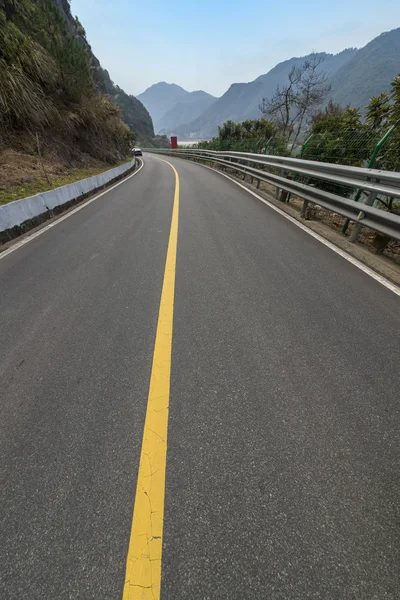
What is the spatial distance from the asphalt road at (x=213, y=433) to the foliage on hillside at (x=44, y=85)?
9662 mm

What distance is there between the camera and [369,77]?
137875mm

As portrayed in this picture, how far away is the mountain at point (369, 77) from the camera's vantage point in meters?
116

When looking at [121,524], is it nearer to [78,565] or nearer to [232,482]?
[78,565]

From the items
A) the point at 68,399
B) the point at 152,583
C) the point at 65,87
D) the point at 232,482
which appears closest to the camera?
the point at 152,583

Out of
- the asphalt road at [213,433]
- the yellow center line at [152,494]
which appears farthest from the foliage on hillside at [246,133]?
the yellow center line at [152,494]

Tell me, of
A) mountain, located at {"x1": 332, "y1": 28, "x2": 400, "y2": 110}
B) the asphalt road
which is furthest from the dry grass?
mountain, located at {"x1": 332, "y1": 28, "x2": 400, "y2": 110}

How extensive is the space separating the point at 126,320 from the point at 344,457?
6.81 feet

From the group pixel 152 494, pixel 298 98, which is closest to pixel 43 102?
pixel 152 494

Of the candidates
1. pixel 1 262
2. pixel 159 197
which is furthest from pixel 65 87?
pixel 1 262

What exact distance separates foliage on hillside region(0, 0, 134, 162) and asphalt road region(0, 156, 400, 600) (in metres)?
9.66

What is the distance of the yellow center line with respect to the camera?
3.52 ft

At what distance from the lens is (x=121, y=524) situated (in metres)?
1.23

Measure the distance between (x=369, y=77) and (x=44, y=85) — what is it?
197117 millimetres

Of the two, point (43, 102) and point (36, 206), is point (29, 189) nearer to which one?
point (36, 206)
